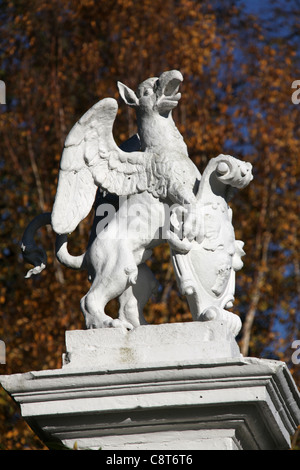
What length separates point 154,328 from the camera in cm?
527

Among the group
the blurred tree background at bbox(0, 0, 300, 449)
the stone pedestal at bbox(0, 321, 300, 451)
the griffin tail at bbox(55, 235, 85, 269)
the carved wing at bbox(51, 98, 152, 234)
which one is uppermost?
the blurred tree background at bbox(0, 0, 300, 449)

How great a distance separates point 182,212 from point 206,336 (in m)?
0.72

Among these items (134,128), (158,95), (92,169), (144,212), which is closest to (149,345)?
(144,212)

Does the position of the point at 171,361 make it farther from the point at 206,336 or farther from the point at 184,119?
the point at 184,119

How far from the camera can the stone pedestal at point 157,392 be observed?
16.6ft

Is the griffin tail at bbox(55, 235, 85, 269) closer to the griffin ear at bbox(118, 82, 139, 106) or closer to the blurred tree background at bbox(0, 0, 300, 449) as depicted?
the griffin ear at bbox(118, 82, 139, 106)

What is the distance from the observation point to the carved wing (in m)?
5.73

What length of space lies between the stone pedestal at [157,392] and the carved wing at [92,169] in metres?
0.77

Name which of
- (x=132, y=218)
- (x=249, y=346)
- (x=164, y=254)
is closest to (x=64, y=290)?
(x=164, y=254)

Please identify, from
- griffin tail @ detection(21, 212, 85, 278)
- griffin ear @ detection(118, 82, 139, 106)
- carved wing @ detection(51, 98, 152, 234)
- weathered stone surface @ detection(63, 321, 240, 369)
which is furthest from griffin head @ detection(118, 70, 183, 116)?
weathered stone surface @ detection(63, 321, 240, 369)

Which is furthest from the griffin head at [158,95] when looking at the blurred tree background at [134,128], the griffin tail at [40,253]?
the blurred tree background at [134,128]

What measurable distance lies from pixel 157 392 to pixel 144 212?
1.05 meters

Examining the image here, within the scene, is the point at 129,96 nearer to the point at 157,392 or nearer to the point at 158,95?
the point at 158,95

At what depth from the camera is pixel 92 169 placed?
5.83 m
